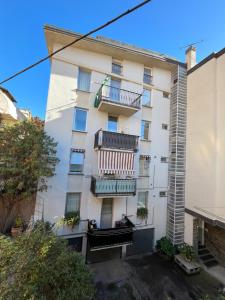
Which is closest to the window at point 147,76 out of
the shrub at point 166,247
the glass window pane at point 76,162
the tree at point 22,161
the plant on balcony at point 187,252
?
the glass window pane at point 76,162

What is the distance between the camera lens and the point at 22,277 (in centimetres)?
434

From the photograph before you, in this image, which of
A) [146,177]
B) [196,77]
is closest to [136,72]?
[196,77]

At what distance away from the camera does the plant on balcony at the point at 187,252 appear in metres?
12.4

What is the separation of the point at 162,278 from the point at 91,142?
10654 mm

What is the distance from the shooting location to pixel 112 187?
489 inches

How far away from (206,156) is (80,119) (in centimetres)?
1035

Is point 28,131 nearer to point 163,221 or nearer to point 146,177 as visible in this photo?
point 146,177

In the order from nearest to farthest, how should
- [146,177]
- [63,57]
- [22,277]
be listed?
[22,277] < [63,57] < [146,177]

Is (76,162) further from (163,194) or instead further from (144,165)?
(163,194)

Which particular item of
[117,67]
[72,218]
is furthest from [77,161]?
[117,67]

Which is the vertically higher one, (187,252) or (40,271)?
(40,271)

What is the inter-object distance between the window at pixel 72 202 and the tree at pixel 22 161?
208cm

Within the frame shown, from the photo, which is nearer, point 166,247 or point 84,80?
point 166,247

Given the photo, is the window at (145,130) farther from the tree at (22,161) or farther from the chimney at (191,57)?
the tree at (22,161)
